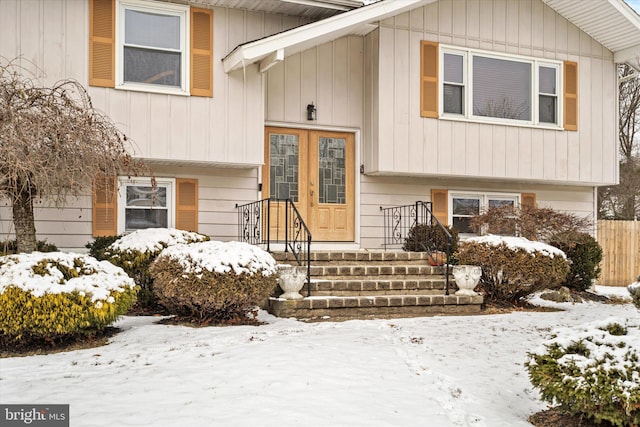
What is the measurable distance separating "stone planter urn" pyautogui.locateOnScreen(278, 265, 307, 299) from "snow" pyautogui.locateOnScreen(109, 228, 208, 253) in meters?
1.65

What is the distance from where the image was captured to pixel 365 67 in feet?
40.4

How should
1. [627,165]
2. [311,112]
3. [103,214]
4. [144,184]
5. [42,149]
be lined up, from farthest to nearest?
[627,165] < [311,112] < [144,184] < [103,214] < [42,149]

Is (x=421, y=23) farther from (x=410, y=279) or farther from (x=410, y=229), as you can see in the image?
(x=410, y=279)

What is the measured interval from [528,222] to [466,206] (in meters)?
1.81

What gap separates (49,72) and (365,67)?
5.64 metres

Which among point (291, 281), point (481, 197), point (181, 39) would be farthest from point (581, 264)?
point (181, 39)

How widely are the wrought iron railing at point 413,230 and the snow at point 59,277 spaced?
5481 millimetres

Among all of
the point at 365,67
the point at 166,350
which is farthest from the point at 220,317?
the point at 365,67

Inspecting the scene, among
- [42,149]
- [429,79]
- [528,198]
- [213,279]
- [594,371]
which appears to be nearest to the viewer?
[594,371]

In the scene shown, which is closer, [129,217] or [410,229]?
[129,217]

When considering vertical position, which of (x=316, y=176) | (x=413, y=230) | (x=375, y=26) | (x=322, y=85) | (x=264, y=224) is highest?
(x=375, y=26)

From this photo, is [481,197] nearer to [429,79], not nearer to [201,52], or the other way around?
[429,79]

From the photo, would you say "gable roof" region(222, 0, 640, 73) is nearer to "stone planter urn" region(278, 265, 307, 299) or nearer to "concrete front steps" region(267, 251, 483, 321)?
"concrete front steps" region(267, 251, 483, 321)

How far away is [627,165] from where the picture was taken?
2130 centimetres
